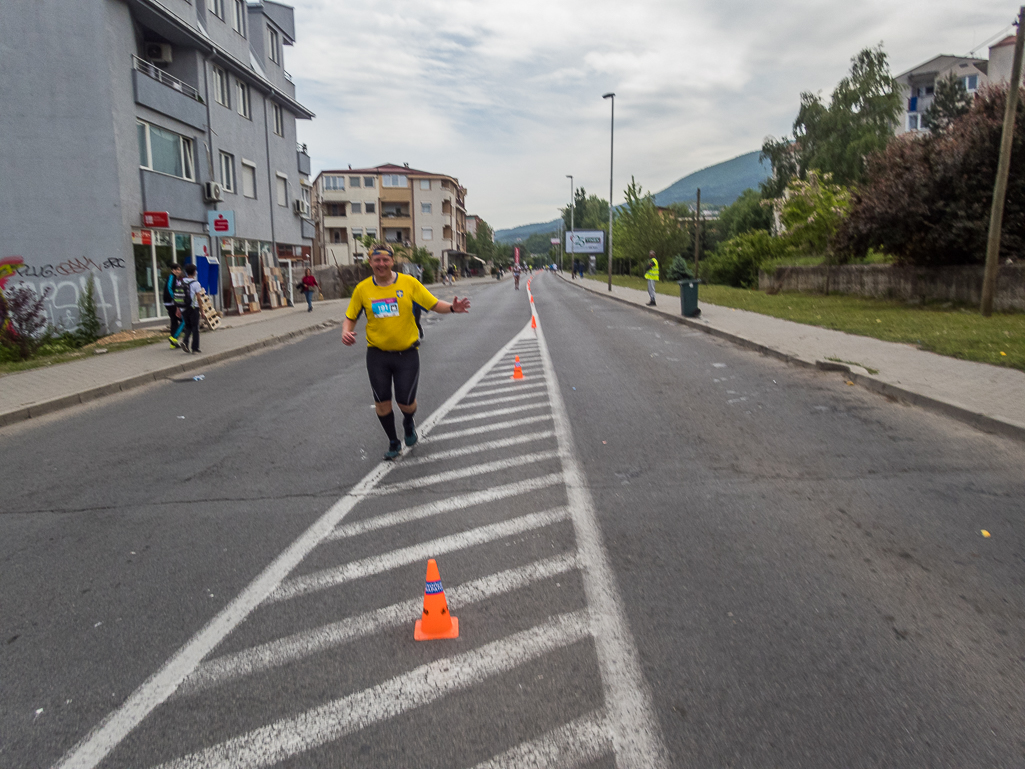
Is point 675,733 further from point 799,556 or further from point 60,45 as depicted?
point 60,45

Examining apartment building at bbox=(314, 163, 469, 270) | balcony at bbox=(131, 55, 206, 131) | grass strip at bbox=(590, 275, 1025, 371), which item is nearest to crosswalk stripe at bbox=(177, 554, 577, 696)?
grass strip at bbox=(590, 275, 1025, 371)

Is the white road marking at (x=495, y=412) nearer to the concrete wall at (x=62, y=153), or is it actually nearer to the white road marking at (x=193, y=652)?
the white road marking at (x=193, y=652)

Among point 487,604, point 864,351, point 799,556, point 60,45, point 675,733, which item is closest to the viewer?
point 675,733

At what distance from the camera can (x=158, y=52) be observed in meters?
23.9

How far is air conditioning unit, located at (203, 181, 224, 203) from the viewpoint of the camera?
2433 cm

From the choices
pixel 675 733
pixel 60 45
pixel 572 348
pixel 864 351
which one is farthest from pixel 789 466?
pixel 60 45

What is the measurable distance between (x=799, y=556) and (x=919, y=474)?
236 cm

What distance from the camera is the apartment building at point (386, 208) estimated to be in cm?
8538

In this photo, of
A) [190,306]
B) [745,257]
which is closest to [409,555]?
[190,306]

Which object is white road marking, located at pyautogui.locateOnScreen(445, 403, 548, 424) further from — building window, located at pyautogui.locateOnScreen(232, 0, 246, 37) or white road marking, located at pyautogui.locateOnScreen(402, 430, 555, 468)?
building window, located at pyautogui.locateOnScreen(232, 0, 246, 37)

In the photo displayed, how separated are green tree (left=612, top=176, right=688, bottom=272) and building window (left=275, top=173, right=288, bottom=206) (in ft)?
141

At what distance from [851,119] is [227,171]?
132 ft

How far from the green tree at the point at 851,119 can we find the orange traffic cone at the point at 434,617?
49591mm

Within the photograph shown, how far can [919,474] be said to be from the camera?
5973 millimetres
